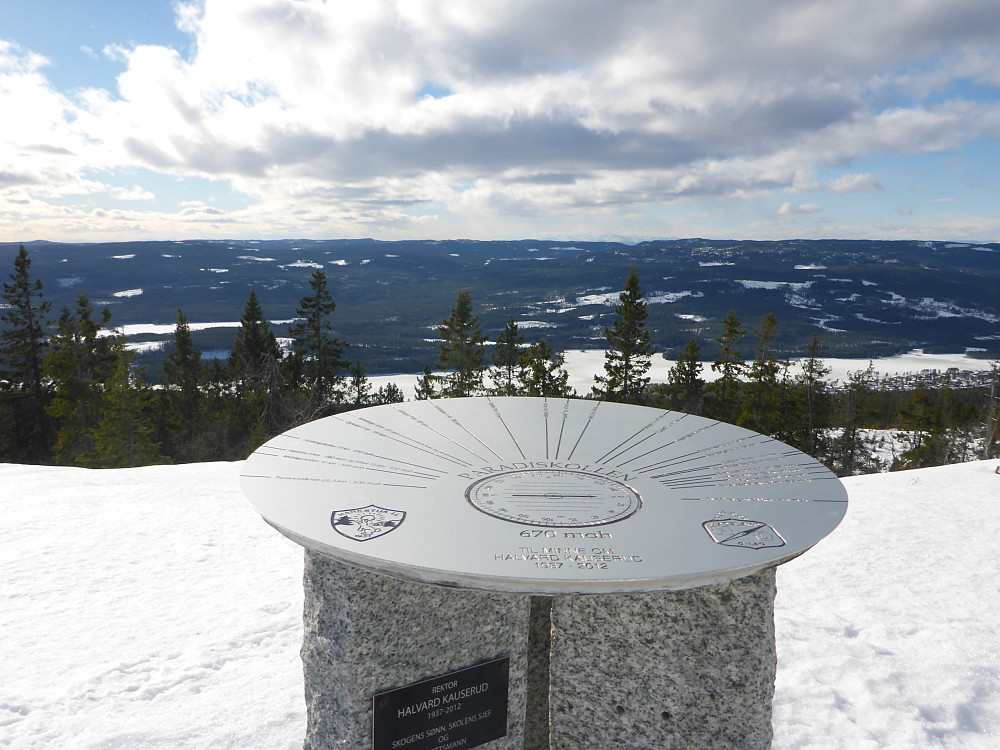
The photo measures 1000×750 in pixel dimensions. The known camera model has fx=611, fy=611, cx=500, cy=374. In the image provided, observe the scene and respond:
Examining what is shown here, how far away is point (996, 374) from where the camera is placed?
26.2 metres

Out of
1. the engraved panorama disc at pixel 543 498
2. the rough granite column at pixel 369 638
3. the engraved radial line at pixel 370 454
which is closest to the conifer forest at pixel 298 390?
the engraved radial line at pixel 370 454

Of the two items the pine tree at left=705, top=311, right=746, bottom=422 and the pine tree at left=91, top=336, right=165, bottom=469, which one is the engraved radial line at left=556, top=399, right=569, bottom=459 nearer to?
the pine tree at left=705, top=311, right=746, bottom=422

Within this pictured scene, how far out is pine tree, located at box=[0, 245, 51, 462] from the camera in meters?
30.9

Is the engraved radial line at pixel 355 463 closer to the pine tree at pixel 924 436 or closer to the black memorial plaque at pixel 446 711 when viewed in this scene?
the black memorial plaque at pixel 446 711

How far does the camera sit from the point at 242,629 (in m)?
5.52

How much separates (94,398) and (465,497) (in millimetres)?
33617

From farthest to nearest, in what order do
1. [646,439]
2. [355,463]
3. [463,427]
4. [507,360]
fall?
[507,360] < [463,427] < [646,439] < [355,463]

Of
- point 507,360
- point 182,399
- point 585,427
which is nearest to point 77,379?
point 182,399

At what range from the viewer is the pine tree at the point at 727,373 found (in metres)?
31.4

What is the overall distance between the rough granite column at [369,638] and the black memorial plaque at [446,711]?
2.1 inches

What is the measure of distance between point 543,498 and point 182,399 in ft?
134

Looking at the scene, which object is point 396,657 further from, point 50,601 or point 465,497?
point 50,601

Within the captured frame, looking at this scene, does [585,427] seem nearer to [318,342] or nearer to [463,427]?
[463,427]

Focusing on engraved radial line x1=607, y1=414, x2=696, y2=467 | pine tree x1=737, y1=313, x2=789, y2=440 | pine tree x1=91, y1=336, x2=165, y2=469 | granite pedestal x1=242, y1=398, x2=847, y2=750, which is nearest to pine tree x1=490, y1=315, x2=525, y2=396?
pine tree x1=737, y1=313, x2=789, y2=440
